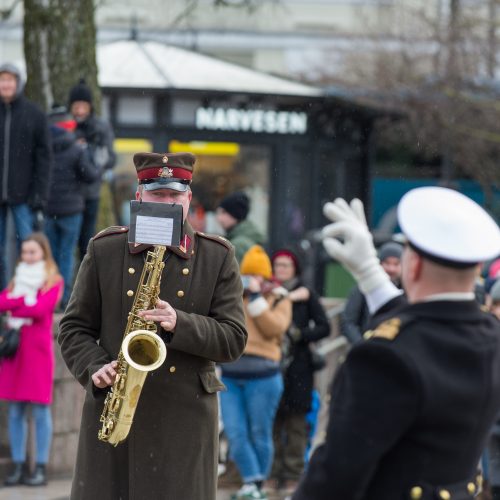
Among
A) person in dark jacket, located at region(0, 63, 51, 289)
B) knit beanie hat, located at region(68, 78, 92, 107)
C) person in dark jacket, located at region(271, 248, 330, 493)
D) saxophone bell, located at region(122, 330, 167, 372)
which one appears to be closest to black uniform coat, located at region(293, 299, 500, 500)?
saxophone bell, located at region(122, 330, 167, 372)

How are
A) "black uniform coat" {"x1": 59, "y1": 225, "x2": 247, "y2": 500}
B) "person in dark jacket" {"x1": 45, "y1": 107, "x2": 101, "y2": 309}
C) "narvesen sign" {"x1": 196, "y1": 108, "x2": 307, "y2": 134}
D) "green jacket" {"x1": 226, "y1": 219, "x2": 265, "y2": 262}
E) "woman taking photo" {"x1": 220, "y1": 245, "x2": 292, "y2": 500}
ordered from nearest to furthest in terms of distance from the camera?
"black uniform coat" {"x1": 59, "y1": 225, "x2": 247, "y2": 500}
"woman taking photo" {"x1": 220, "y1": 245, "x2": 292, "y2": 500}
"green jacket" {"x1": 226, "y1": 219, "x2": 265, "y2": 262}
"person in dark jacket" {"x1": 45, "y1": 107, "x2": 101, "y2": 309}
"narvesen sign" {"x1": 196, "y1": 108, "x2": 307, "y2": 134}

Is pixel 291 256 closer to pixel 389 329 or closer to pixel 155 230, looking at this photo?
pixel 155 230

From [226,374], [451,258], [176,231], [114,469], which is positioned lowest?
[226,374]

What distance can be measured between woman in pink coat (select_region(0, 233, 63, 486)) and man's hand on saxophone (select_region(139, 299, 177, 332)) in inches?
180

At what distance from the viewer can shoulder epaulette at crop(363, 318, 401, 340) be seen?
3.79 metres

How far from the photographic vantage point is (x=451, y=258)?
149 inches

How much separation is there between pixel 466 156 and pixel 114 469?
28.3m

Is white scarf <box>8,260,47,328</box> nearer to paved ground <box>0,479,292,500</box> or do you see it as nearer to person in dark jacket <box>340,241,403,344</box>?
paved ground <box>0,479,292,500</box>

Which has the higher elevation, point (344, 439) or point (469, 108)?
point (344, 439)

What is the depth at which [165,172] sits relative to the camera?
5.56 meters

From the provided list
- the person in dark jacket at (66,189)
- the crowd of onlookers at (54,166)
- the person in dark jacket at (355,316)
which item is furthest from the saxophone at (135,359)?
the person in dark jacket at (66,189)

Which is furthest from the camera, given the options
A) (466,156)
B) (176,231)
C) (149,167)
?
(466,156)

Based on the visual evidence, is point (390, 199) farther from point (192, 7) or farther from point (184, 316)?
Answer: point (184, 316)

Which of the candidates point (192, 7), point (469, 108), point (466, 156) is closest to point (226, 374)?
point (192, 7)
